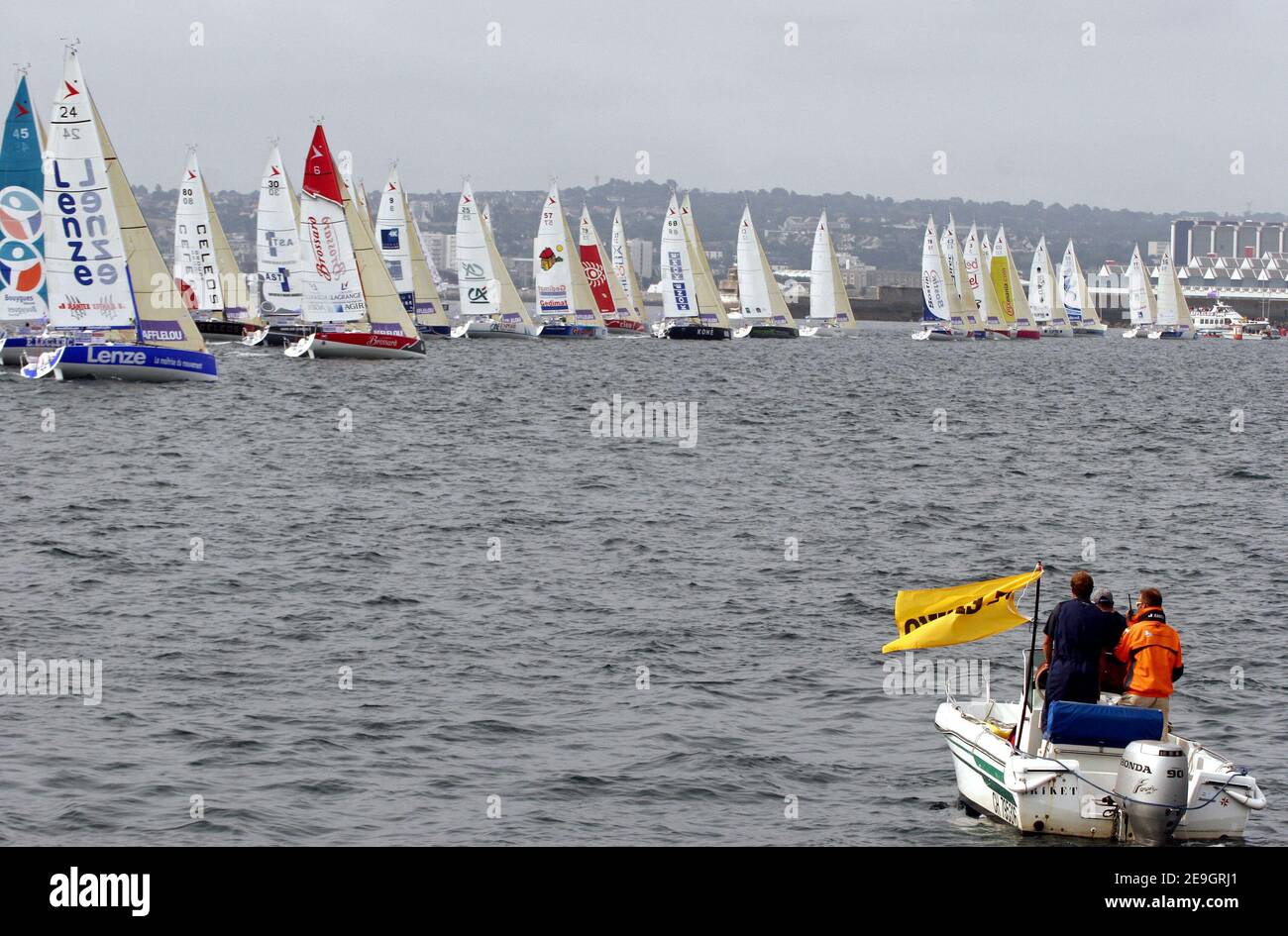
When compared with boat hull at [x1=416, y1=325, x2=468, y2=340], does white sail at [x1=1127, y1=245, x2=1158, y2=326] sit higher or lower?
higher

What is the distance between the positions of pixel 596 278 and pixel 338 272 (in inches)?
1694

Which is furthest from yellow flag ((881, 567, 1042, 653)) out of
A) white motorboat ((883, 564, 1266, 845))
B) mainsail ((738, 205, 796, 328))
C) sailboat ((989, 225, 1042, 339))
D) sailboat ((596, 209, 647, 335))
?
sailboat ((989, 225, 1042, 339))

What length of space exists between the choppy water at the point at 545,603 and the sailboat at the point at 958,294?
79.9 metres

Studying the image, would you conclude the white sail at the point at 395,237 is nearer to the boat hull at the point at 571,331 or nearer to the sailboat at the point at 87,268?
the boat hull at the point at 571,331

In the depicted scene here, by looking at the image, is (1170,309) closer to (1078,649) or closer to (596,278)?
(596,278)

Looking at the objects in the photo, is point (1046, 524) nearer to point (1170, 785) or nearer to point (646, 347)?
point (1170, 785)

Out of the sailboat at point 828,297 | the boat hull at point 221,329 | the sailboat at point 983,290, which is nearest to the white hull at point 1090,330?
the sailboat at point 983,290

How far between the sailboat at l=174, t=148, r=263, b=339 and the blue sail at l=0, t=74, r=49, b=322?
2038cm

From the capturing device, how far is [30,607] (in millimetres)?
22484

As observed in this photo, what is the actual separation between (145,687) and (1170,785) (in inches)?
421

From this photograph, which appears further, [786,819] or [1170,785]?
[786,819]

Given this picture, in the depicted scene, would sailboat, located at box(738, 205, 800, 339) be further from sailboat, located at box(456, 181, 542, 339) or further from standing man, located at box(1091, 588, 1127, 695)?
standing man, located at box(1091, 588, 1127, 695)

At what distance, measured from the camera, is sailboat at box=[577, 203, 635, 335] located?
108 metres
